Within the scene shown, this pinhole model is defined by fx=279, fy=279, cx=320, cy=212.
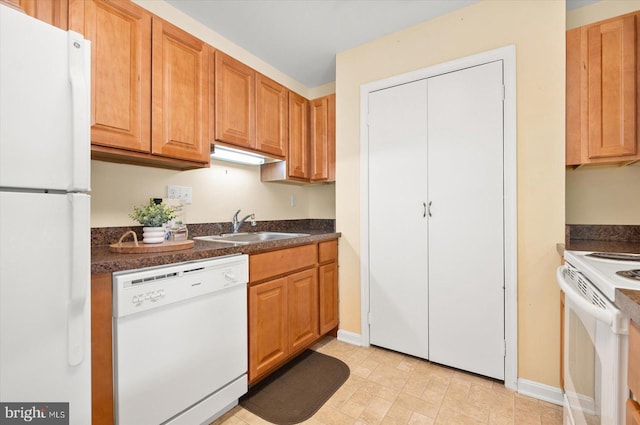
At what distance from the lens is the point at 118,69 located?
1409 mm

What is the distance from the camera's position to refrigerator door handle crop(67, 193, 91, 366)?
908mm

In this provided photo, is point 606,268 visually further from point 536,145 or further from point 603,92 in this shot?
point 603,92

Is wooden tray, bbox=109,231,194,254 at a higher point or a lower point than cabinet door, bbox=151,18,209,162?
lower

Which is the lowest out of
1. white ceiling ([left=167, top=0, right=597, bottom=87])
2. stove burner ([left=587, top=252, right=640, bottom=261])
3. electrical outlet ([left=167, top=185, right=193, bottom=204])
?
stove burner ([left=587, top=252, right=640, bottom=261])

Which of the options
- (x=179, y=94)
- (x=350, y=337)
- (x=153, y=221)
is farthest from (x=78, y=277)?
(x=350, y=337)

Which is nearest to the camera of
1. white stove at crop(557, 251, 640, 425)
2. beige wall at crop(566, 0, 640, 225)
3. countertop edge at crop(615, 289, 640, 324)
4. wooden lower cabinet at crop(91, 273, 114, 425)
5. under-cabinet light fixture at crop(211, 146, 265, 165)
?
countertop edge at crop(615, 289, 640, 324)

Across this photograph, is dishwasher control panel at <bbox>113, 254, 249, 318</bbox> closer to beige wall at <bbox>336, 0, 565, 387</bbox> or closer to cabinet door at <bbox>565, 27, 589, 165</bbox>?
beige wall at <bbox>336, 0, 565, 387</bbox>

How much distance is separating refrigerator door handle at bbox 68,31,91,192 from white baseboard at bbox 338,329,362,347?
215 cm

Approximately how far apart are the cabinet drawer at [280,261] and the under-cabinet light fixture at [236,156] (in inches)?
32.5

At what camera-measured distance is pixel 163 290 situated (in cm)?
124

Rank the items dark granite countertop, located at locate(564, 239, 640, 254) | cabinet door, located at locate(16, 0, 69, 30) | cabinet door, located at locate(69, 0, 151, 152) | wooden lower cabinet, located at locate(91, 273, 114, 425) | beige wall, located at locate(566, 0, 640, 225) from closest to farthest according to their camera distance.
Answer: wooden lower cabinet, located at locate(91, 273, 114, 425), cabinet door, located at locate(16, 0, 69, 30), cabinet door, located at locate(69, 0, 151, 152), dark granite countertop, located at locate(564, 239, 640, 254), beige wall, located at locate(566, 0, 640, 225)

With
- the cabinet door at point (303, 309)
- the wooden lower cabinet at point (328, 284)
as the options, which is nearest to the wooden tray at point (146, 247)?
the cabinet door at point (303, 309)

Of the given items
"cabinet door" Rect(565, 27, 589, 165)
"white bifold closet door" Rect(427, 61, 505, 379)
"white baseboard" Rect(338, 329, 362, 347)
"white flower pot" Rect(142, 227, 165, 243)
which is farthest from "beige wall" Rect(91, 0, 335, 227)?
"cabinet door" Rect(565, 27, 589, 165)

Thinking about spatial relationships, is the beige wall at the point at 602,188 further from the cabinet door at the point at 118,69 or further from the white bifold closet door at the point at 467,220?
the cabinet door at the point at 118,69
